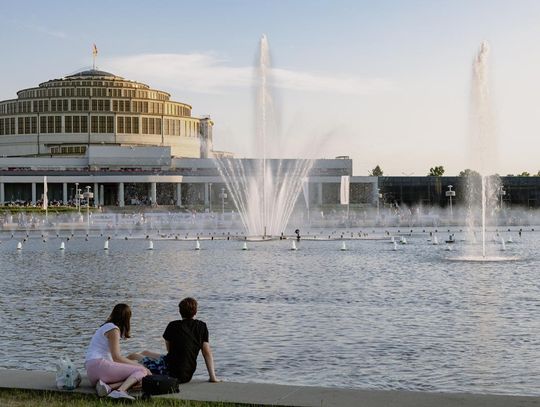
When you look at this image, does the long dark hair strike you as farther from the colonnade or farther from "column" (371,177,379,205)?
"column" (371,177,379,205)

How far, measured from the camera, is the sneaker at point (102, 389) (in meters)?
11.3

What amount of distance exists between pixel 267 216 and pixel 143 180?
72.6 meters

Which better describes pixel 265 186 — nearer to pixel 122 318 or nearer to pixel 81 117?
pixel 122 318

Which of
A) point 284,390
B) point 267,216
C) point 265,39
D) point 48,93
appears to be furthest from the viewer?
point 48,93

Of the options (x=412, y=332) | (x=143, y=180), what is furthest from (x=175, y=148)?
(x=412, y=332)

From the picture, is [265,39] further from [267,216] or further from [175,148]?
[175,148]

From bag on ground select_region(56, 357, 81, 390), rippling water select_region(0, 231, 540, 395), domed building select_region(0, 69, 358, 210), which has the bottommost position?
rippling water select_region(0, 231, 540, 395)

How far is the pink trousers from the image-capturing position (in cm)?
1148

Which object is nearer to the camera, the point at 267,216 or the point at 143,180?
the point at 267,216

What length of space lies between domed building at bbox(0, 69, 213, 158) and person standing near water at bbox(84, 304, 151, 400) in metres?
131

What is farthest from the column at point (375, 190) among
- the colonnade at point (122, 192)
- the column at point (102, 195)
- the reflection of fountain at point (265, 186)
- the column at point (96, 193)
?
the reflection of fountain at point (265, 186)

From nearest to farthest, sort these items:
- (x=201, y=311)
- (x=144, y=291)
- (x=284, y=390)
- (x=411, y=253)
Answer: (x=284, y=390) < (x=201, y=311) < (x=144, y=291) < (x=411, y=253)

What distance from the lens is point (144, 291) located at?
25797 millimetres

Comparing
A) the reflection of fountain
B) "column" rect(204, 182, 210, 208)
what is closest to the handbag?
the reflection of fountain
